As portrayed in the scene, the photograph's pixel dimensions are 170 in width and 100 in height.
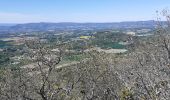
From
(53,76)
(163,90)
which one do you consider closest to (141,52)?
(53,76)

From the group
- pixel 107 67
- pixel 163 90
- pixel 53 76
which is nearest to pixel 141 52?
pixel 107 67

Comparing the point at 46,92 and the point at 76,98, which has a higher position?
the point at 46,92

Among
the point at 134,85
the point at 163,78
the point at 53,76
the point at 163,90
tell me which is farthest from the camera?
the point at 53,76

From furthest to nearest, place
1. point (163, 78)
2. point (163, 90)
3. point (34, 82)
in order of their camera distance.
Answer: point (34, 82), point (163, 78), point (163, 90)

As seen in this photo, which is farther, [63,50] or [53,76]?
[53,76]

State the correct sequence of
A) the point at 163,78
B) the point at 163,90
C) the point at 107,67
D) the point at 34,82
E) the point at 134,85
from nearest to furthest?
1. the point at 163,90
2. the point at 163,78
3. the point at 34,82
4. the point at 134,85
5. the point at 107,67

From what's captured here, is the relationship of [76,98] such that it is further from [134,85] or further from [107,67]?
[134,85]

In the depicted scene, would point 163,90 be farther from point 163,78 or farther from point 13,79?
point 13,79

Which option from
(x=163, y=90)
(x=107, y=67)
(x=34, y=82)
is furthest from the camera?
(x=107, y=67)

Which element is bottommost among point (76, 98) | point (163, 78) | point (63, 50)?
point (76, 98)
